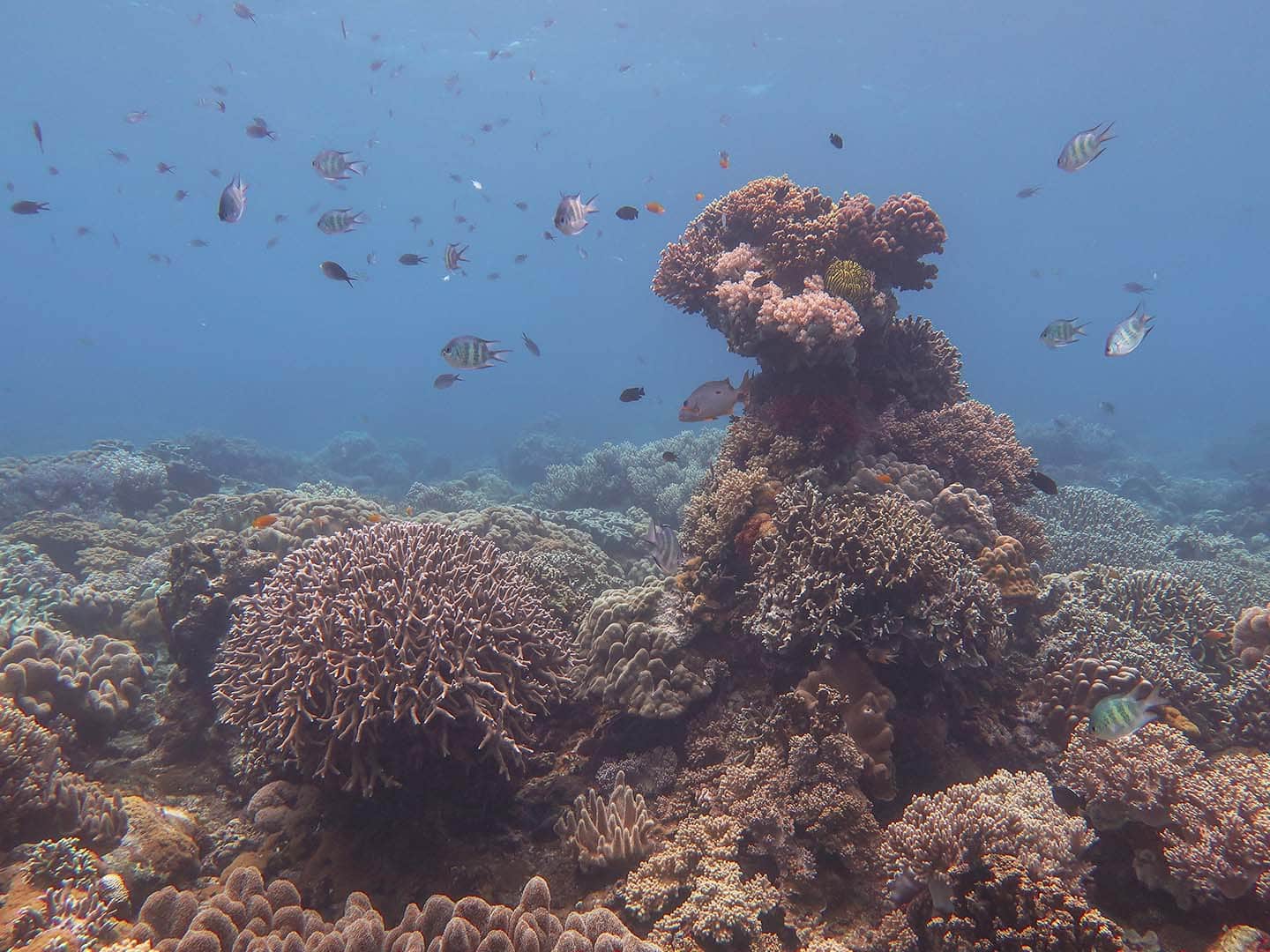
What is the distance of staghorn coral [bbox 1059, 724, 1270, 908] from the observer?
312 cm

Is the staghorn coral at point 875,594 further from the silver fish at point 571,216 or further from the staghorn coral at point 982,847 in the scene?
the silver fish at point 571,216

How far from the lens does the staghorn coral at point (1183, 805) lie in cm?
312

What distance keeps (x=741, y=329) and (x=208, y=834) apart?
654cm

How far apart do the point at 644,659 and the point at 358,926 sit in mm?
2540

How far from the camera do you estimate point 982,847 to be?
3047 millimetres

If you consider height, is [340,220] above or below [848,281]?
above

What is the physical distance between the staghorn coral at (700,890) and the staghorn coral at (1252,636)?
5.51 meters

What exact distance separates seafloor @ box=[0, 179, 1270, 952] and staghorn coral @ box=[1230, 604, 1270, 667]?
0.03 metres

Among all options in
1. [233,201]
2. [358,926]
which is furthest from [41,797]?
[233,201]

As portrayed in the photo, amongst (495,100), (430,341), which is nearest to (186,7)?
(495,100)

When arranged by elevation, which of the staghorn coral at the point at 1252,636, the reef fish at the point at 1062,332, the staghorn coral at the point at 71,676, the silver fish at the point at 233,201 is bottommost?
the staghorn coral at the point at 71,676

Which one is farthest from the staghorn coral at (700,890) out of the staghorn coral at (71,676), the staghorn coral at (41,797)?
the staghorn coral at (71,676)

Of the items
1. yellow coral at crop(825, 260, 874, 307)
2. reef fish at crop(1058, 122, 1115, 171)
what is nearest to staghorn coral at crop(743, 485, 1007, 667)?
yellow coral at crop(825, 260, 874, 307)

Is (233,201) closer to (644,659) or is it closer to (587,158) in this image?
(644,659)
